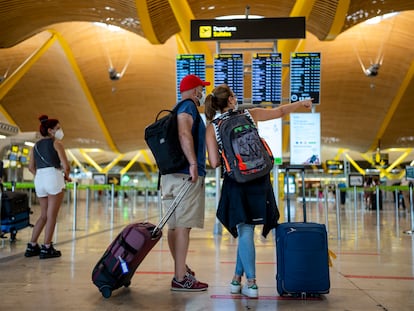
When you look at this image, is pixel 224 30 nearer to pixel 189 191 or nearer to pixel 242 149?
pixel 189 191

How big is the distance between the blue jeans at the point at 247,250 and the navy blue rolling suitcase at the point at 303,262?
9.0 inches

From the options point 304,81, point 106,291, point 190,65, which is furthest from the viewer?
point 190,65

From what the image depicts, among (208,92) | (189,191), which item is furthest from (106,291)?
(208,92)

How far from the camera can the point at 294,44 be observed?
17.0 metres

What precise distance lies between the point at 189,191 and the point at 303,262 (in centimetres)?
111

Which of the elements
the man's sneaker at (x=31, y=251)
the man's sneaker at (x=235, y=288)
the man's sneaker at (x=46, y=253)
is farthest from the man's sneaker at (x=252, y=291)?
the man's sneaker at (x=31, y=251)

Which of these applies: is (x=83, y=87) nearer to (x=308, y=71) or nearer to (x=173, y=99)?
(x=173, y=99)

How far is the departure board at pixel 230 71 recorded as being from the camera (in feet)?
32.2

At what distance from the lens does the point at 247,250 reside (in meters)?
3.88

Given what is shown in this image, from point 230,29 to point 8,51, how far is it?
22001 millimetres

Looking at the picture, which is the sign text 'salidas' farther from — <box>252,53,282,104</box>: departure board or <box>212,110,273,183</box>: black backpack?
<box>212,110,273,183</box>: black backpack

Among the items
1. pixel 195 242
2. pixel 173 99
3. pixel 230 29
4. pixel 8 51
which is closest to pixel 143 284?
pixel 195 242

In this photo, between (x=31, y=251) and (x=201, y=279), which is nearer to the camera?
(x=201, y=279)

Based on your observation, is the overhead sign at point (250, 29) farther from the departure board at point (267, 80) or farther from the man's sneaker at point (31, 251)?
the man's sneaker at point (31, 251)
